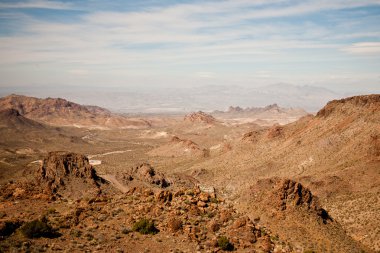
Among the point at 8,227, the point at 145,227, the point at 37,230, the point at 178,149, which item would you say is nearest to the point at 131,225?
the point at 145,227

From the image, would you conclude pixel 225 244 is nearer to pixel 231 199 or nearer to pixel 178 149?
pixel 231 199

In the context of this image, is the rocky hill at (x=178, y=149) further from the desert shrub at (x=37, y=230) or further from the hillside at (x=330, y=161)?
the desert shrub at (x=37, y=230)

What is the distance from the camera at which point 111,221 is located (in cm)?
3105

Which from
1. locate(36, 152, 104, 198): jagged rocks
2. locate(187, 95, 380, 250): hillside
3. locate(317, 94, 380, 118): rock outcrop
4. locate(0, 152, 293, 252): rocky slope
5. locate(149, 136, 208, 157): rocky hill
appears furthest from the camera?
locate(149, 136, 208, 157): rocky hill

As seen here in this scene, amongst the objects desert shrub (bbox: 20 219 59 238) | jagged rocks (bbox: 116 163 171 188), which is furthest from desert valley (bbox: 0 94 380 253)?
jagged rocks (bbox: 116 163 171 188)

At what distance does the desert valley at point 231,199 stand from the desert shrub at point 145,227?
0.24ft

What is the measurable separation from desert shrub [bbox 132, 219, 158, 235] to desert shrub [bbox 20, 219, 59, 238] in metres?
5.77

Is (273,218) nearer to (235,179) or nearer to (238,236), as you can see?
(238,236)

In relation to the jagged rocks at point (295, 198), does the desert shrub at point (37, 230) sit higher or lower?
higher

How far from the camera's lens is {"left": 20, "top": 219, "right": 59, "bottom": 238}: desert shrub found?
2720 centimetres

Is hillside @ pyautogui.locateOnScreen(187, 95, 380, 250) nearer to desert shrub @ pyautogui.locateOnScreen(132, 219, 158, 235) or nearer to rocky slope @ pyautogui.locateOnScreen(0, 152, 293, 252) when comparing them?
rocky slope @ pyautogui.locateOnScreen(0, 152, 293, 252)

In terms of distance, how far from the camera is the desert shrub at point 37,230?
27.2 m

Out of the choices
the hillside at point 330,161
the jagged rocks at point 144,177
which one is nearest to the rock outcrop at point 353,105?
the hillside at point 330,161

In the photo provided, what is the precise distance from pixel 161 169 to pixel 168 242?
→ 77539 mm
